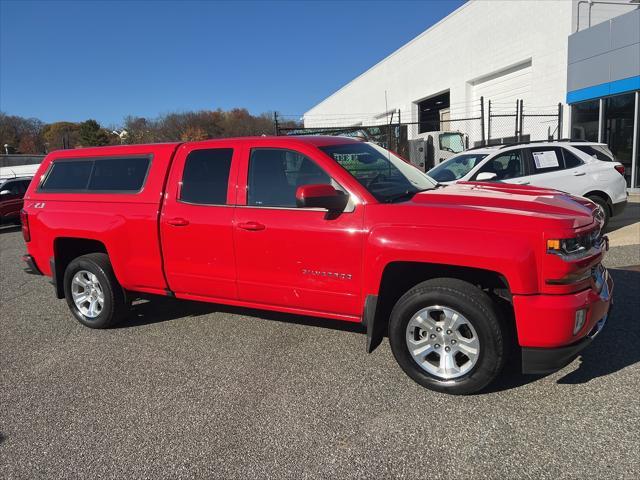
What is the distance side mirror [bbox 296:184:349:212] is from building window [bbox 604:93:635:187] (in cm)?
1357

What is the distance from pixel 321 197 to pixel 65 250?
3.43 m

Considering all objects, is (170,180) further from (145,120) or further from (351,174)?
(145,120)

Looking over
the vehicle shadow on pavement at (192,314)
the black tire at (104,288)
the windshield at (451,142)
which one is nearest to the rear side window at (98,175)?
the black tire at (104,288)

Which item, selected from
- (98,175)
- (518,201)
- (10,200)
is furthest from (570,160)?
(10,200)

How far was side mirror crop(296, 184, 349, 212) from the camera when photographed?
3.50 meters

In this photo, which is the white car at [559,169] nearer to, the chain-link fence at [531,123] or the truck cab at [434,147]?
the chain-link fence at [531,123]

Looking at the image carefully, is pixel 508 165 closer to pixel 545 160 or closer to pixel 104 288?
pixel 545 160

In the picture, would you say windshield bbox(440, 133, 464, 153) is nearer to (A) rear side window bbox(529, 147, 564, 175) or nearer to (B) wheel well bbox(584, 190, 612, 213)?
(A) rear side window bbox(529, 147, 564, 175)

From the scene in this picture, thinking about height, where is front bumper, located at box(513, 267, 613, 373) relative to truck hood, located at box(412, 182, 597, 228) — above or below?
below

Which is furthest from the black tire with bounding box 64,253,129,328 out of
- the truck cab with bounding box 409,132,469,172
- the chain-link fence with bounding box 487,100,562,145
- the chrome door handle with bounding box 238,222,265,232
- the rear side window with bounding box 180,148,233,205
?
the truck cab with bounding box 409,132,469,172

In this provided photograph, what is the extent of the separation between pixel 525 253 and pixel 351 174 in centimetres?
147

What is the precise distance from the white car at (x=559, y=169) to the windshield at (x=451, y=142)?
11232mm

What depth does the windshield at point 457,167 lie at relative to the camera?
28.1ft

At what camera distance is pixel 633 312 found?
4812 mm
